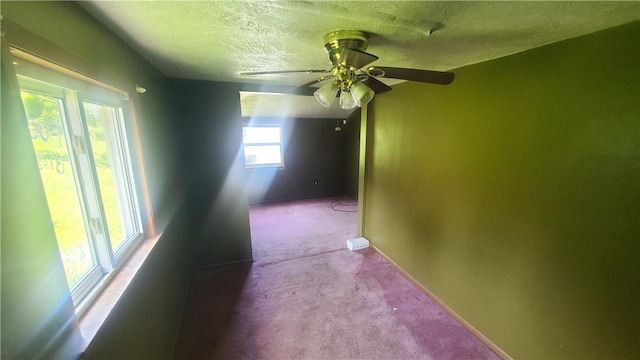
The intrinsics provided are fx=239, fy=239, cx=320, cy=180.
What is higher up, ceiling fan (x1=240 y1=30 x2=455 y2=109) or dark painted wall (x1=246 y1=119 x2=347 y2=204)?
Result: ceiling fan (x1=240 y1=30 x2=455 y2=109)

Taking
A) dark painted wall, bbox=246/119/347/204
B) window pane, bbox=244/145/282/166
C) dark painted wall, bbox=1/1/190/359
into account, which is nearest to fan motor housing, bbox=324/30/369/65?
dark painted wall, bbox=1/1/190/359

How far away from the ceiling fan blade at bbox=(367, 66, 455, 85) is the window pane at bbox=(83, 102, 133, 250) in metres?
1.38

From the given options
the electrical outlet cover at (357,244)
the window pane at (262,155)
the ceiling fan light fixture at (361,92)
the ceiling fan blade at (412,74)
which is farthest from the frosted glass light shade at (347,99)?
the window pane at (262,155)

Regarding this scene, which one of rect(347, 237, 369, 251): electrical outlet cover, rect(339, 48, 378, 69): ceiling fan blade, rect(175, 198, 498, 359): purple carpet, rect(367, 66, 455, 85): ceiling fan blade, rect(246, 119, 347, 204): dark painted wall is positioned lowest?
rect(175, 198, 498, 359): purple carpet

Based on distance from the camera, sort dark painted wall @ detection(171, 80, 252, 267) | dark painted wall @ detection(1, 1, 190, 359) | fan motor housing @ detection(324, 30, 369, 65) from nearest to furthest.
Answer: dark painted wall @ detection(1, 1, 190, 359) → fan motor housing @ detection(324, 30, 369, 65) → dark painted wall @ detection(171, 80, 252, 267)

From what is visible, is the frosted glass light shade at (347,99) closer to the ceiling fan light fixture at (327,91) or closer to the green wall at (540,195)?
the ceiling fan light fixture at (327,91)

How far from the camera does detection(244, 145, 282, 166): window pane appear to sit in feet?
17.2

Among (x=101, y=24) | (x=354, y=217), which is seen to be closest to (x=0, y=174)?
(x=101, y=24)

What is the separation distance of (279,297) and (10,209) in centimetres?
206

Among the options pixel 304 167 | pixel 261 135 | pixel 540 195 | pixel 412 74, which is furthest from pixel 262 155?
pixel 540 195

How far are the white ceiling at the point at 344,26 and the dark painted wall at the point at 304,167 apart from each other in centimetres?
375

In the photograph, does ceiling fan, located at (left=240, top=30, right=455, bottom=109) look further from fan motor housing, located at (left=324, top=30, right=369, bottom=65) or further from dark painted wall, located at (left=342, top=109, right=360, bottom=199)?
dark painted wall, located at (left=342, top=109, right=360, bottom=199)

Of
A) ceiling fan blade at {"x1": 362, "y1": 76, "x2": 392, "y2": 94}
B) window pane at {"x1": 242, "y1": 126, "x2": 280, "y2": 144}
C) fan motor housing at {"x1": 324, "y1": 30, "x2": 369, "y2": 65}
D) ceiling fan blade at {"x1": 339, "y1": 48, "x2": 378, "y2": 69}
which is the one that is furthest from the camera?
window pane at {"x1": 242, "y1": 126, "x2": 280, "y2": 144}

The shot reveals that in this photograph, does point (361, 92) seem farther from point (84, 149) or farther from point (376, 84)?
point (84, 149)
